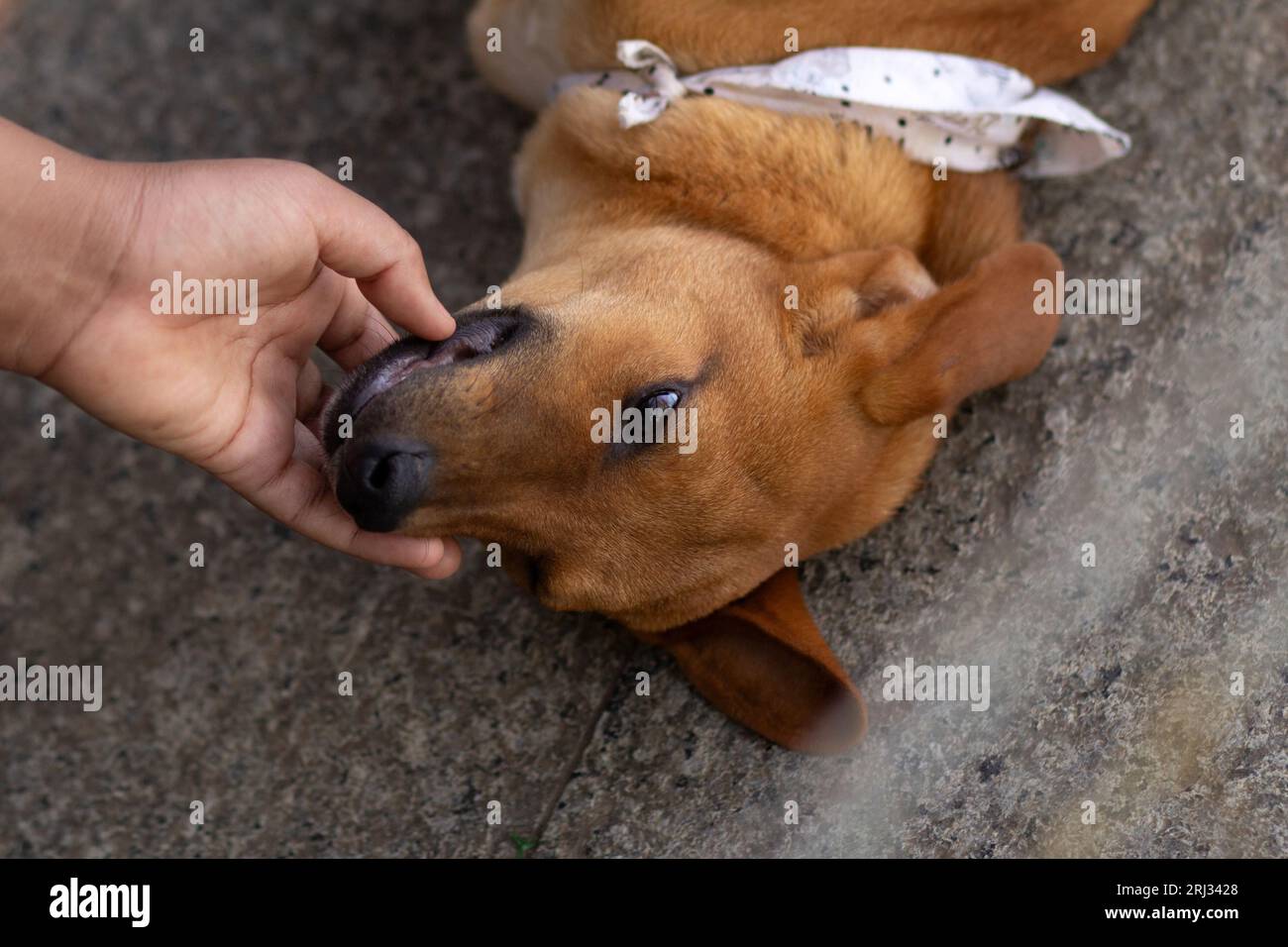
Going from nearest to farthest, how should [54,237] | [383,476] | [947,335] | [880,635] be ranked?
[383,476] < [54,237] < [947,335] < [880,635]

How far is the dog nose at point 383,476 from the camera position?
2.49 m

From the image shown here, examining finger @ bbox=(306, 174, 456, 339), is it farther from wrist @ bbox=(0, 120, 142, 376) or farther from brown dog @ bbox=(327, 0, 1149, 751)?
wrist @ bbox=(0, 120, 142, 376)

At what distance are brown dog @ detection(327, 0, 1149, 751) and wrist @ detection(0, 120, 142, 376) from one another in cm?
66

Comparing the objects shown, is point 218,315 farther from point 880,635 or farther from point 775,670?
point 880,635

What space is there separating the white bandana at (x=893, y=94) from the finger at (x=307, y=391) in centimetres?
A: 111

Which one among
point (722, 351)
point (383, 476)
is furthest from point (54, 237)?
point (722, 351)

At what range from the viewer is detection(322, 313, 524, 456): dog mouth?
8.71 feet

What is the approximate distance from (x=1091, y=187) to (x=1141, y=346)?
0.57 meters

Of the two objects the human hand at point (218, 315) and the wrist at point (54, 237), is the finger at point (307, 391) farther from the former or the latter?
the wrist at point (54, 237)

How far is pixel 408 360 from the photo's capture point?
2.71 m

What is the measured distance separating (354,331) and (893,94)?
1.64 m

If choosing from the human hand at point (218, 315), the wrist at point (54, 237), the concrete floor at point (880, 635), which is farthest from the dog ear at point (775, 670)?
the wrist at point (54, 237)

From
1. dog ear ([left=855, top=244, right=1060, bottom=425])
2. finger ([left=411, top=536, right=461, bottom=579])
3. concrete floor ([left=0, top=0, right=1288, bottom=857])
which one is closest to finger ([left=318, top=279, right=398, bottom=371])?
finger ([left=411, top=536, right=461, bottom=579])
